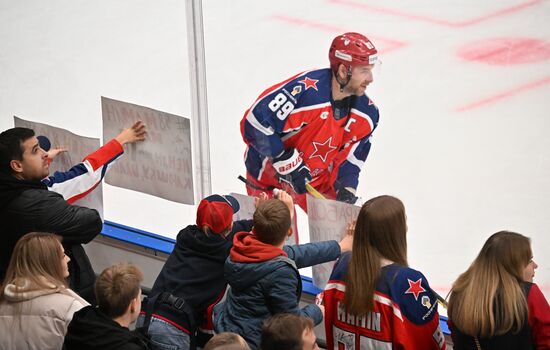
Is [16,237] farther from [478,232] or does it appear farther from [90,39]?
[90,39]

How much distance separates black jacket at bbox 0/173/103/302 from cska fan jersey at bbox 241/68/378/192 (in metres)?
0.82

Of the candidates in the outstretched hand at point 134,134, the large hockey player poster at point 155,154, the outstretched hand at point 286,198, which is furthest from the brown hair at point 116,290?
the outstretched hand at point 134,134

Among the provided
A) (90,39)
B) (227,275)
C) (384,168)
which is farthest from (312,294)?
(90,39)

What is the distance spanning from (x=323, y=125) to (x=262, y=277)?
0.96 m

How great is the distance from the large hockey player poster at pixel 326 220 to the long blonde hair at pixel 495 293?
104cm

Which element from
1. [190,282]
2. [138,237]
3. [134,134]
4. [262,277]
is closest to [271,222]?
[262,277]

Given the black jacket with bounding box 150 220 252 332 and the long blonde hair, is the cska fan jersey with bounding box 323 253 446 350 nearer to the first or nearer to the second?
the long blonde hair

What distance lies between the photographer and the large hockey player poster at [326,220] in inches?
179

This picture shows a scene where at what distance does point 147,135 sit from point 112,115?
225mm

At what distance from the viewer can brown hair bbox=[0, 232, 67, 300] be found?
3762 mm

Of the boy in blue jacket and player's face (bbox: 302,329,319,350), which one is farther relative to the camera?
the boy in blue jacket

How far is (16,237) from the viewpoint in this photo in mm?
4426

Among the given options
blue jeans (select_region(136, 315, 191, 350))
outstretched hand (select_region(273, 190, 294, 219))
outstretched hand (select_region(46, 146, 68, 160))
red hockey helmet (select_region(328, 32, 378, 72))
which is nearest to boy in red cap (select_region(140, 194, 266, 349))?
blue jeans (select_region(136, 315, 191, 350))

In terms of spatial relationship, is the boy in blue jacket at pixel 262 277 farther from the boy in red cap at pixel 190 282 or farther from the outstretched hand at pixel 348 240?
the outstretched hand at pixel 348 240
